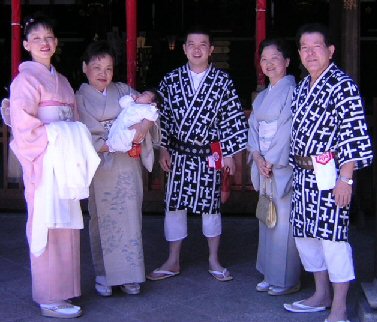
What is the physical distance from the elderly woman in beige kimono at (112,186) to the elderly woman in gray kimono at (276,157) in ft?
2.39

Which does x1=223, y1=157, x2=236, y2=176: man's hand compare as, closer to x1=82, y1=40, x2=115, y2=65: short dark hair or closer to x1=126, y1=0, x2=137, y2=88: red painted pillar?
x1=82, y1=40, x2=115, y2=65: short dark hair

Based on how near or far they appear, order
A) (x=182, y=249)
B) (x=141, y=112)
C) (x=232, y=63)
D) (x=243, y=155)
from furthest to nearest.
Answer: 1. (x=232, y=63)
2. (x=243, y=155)
3. (x=182, y=249)
4. (x=141, y=112)

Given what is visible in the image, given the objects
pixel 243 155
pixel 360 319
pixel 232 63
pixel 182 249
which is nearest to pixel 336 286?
pixel 360 319

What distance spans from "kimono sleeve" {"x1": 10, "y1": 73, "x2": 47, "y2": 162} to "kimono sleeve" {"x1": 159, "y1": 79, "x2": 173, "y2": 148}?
1069mm

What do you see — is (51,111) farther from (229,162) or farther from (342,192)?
(342,192)

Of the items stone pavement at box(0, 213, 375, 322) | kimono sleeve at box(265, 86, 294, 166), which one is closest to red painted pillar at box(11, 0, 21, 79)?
stone pavement at box(0, 213, 375, 322)

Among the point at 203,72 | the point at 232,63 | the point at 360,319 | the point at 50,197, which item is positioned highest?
the point at 232,63

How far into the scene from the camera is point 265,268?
187 inches

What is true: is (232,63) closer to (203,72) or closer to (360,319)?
(203,72)

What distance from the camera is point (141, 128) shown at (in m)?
4.49

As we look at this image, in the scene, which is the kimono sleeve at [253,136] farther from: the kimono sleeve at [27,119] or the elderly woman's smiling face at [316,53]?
the kimono sleeve at [27,119]

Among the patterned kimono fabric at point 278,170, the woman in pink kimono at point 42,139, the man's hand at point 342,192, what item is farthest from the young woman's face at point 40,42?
the man's hand at point 342,192

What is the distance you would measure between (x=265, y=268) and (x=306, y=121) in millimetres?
1178

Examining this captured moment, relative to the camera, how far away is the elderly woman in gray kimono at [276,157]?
4516mm
